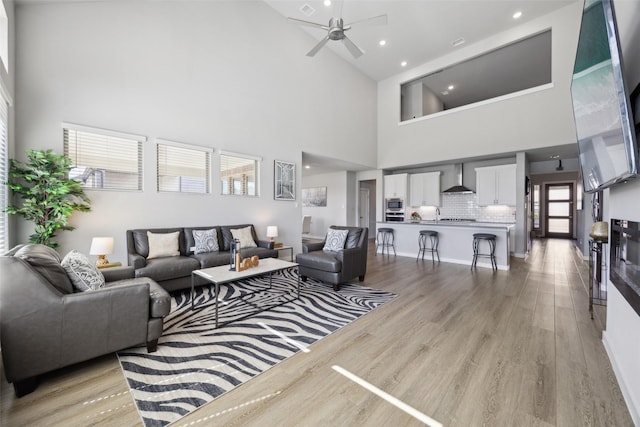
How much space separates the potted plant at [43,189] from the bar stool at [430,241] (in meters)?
6.30

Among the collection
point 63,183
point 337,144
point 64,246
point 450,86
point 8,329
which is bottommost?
point 8,329

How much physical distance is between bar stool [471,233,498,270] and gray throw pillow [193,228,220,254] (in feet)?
16.6

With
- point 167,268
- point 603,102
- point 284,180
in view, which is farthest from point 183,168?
point 603,102

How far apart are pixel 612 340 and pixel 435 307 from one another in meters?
1.43

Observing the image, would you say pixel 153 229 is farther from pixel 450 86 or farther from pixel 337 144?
pixel 450 86

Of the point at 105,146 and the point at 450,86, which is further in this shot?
the point at 450,86

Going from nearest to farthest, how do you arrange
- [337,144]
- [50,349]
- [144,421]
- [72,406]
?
[144,421] → [72,406] → [50,349] → [337,144]

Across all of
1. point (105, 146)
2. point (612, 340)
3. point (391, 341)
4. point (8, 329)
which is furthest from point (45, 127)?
point (612, 340)

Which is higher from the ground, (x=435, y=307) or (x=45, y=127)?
(x=45, y=127)

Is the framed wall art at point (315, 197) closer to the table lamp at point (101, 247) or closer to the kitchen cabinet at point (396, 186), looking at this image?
the kitchen cabinet at point (396, 186)

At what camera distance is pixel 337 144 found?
286 inches

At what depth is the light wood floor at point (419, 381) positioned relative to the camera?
1.48 meters

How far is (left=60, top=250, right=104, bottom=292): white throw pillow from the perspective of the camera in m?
2.02

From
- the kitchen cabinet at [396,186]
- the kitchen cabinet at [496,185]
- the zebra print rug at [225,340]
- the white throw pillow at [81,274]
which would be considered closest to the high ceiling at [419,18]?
the kitchen cabinet at [496,185]
